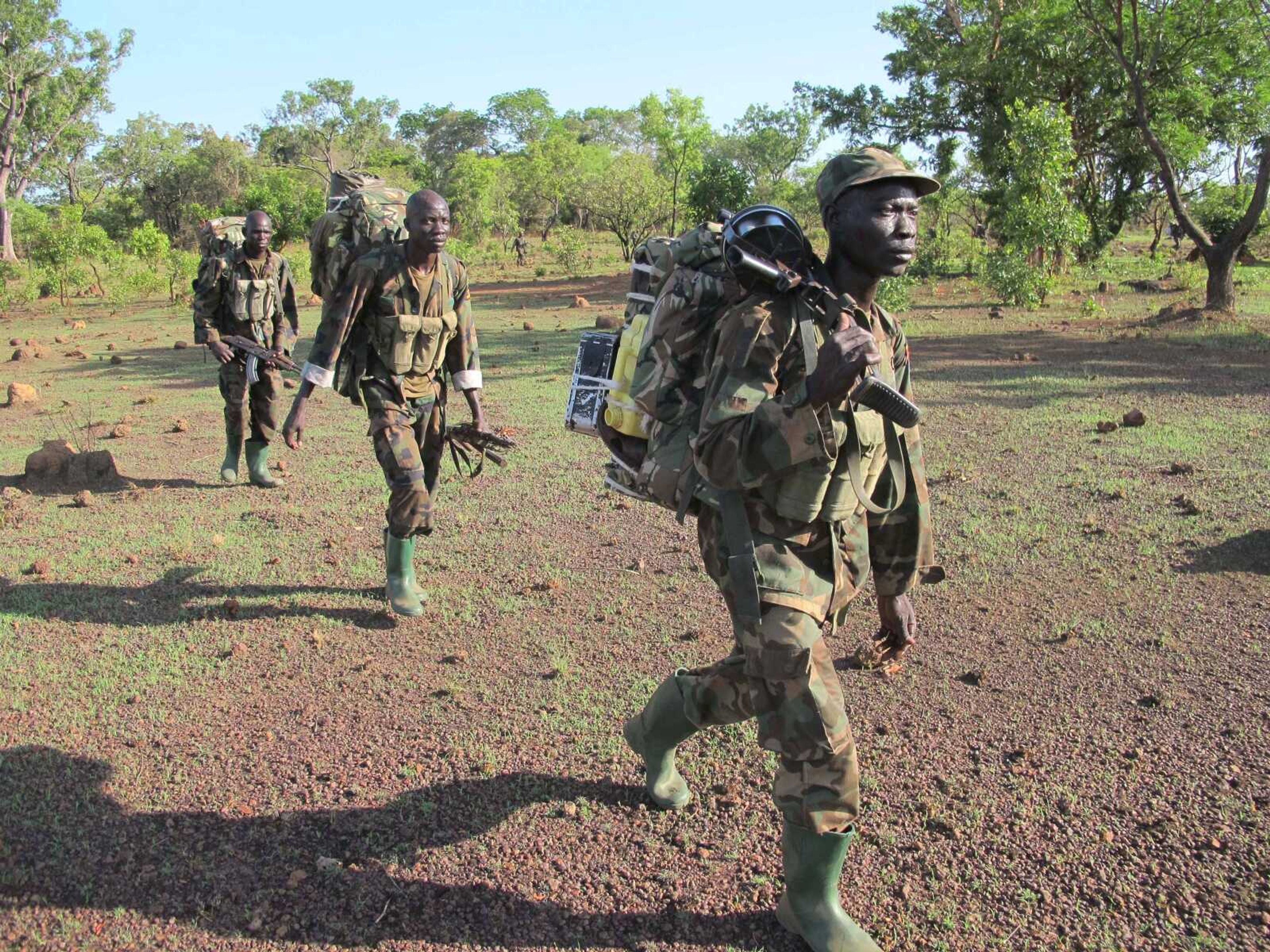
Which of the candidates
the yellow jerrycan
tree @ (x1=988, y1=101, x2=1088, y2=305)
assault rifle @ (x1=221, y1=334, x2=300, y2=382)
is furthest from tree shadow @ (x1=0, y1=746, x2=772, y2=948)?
tree @ (x1=988, y1=101, x2=1088, y2=305)

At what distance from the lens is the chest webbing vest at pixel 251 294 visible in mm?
7230

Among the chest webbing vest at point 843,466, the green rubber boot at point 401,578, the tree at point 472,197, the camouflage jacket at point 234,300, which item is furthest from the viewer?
the tree at point 472,197

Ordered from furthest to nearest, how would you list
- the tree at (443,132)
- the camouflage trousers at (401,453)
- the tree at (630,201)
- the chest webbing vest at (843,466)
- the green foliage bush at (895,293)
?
the tree at (443,132), the tree at (630,201), the green foliage bush at (895,293), the camouflage trousers at (401,453), the chest webbing vest at (843,466)

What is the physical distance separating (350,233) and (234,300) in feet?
8.78

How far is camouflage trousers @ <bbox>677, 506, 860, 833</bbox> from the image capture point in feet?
7.78

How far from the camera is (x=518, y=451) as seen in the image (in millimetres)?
8172

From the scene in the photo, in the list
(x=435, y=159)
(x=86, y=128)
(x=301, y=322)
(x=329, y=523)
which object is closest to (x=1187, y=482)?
(x=329, y=523)

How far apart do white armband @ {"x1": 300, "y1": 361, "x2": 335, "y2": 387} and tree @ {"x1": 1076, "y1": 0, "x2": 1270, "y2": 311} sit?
13.7 metres

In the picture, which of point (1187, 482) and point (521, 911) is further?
point (1187, 482)

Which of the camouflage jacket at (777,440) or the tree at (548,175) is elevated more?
the tree at (548,175)

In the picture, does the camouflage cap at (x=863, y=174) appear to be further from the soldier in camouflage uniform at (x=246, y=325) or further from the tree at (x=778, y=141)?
the tree at (x=778, y=141)

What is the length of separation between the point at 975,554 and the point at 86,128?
41.9 m

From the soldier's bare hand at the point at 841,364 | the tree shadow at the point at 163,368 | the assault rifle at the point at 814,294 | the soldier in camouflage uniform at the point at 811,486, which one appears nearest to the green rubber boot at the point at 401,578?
the soldier in camouflage uniform at the point at 811,486

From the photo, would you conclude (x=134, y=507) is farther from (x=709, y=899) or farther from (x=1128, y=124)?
(x=1128, y=124)
